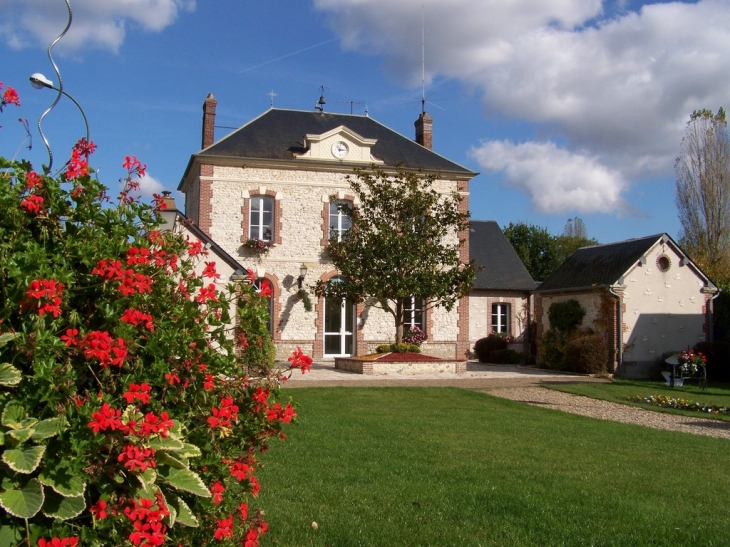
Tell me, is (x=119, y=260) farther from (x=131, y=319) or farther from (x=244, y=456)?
(x=244, y=456)

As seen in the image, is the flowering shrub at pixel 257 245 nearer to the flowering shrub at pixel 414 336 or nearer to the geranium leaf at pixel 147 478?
the flowering shrub at pixel 414 336

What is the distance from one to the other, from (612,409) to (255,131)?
1465 cm

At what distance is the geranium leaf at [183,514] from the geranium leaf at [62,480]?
1.61 ft

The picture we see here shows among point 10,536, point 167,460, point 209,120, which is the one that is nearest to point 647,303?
point 209,120

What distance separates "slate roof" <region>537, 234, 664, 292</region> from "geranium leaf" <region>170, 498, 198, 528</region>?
1894 centimetres

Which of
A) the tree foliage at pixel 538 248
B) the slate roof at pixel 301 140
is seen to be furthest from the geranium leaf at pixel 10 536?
the tree foliage at pixel 538 248

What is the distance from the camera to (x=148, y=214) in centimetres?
316

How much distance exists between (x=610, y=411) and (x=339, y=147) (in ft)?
42.1

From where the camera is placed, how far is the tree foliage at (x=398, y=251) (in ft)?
61.2

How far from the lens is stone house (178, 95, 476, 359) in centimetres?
2127

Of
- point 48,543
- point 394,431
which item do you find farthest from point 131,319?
point 394,431

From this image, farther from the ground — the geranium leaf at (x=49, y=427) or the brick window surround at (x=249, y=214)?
the brick window surround at (x=249, y=214)

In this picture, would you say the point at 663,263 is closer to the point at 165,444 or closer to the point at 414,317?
the point at 414,317

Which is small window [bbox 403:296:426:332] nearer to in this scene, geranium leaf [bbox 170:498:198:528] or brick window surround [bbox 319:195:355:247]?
brick window surround [bbox 319:195:355:247]
